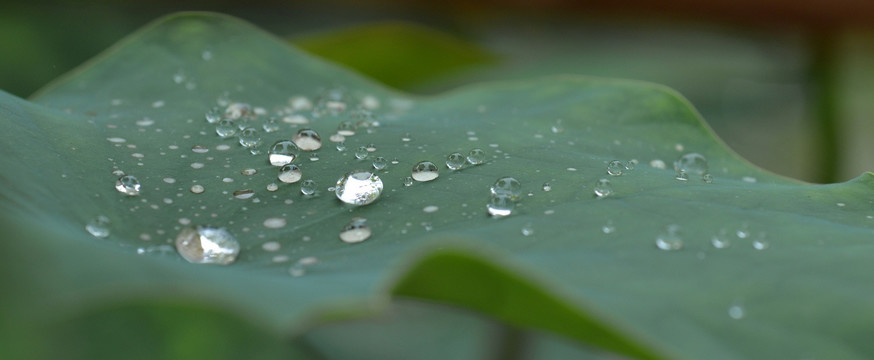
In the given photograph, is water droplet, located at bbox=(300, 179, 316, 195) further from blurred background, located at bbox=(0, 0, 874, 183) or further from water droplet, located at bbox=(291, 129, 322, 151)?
blurred background, located at bbox=(0, 0, 874, 183)

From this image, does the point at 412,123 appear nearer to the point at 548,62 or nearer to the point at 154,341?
the point at 154,341

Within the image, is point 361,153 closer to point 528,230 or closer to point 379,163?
point 379,163

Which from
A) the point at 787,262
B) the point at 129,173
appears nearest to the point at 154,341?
the point at 129,173

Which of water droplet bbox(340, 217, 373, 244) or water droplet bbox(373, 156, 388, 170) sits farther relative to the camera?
water droplet bbox(373, 156, 388, 170)

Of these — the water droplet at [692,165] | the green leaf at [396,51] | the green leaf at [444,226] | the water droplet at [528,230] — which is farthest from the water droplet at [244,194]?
the green leaf at [396,51]

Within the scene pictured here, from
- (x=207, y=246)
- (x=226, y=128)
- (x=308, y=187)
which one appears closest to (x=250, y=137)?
(x=226, y=128)

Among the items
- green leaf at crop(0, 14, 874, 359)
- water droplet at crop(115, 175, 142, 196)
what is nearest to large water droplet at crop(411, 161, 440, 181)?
green leaf at crop(0, 14, 874, 359)

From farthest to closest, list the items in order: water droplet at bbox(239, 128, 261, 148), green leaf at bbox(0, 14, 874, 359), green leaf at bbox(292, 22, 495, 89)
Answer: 1. green leaf at bbox(292, 22, 495, 89)
2. water droplet at bbox(239, 128, 261, 148)
3. green leaf at bbox(0, 14, 874, 359)

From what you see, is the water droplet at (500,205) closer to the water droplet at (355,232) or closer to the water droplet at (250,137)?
the water droplet at (355,232)
